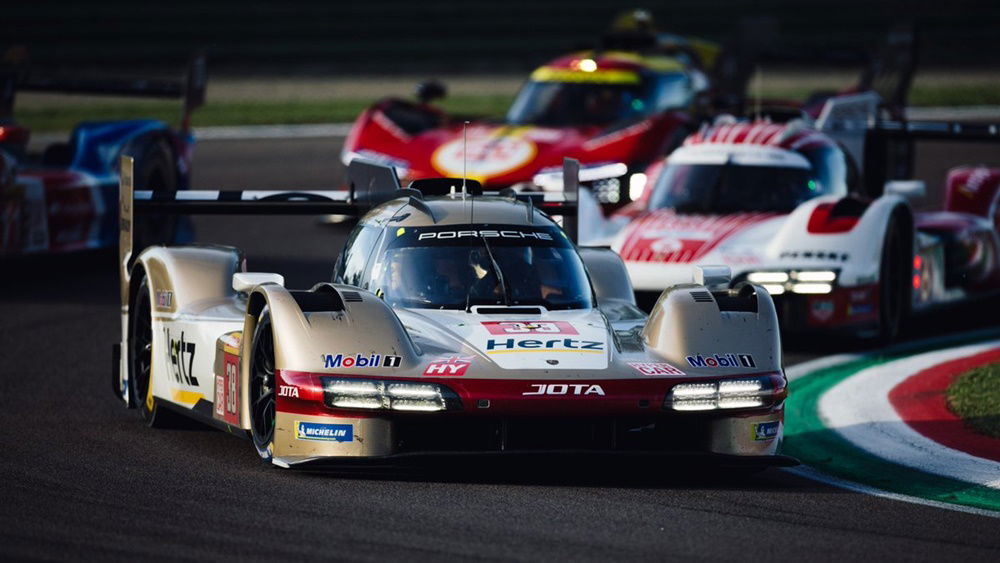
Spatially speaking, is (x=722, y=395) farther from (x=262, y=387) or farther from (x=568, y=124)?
(x=568, y=124)

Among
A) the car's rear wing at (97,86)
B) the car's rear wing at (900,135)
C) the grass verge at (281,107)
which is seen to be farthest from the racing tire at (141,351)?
the grass verge at (281,107)

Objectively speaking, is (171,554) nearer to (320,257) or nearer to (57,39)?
(320,257)

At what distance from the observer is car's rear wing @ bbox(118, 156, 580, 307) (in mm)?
10180

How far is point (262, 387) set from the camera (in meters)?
8.09

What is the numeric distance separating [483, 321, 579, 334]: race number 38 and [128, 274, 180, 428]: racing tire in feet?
7.20

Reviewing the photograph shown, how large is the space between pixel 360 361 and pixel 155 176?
9.49m

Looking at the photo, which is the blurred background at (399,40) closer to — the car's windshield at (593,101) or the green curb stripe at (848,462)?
the car's windshield at (593,101)

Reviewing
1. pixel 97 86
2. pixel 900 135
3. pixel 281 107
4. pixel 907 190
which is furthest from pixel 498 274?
pixel 281 107

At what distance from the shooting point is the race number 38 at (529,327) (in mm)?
8039

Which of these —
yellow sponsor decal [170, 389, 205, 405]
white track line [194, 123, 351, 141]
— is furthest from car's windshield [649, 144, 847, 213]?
white track line [194, 123, 351, 141]

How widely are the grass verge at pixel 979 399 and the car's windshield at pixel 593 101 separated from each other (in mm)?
7946

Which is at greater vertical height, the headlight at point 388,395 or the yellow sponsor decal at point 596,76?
the yellow sponsor decal at point 596,76

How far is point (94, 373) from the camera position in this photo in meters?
11.2

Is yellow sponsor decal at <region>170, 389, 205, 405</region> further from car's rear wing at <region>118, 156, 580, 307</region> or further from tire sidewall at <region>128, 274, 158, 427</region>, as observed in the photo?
car's rear wing at <region>118, 156, 580, 307</region>
